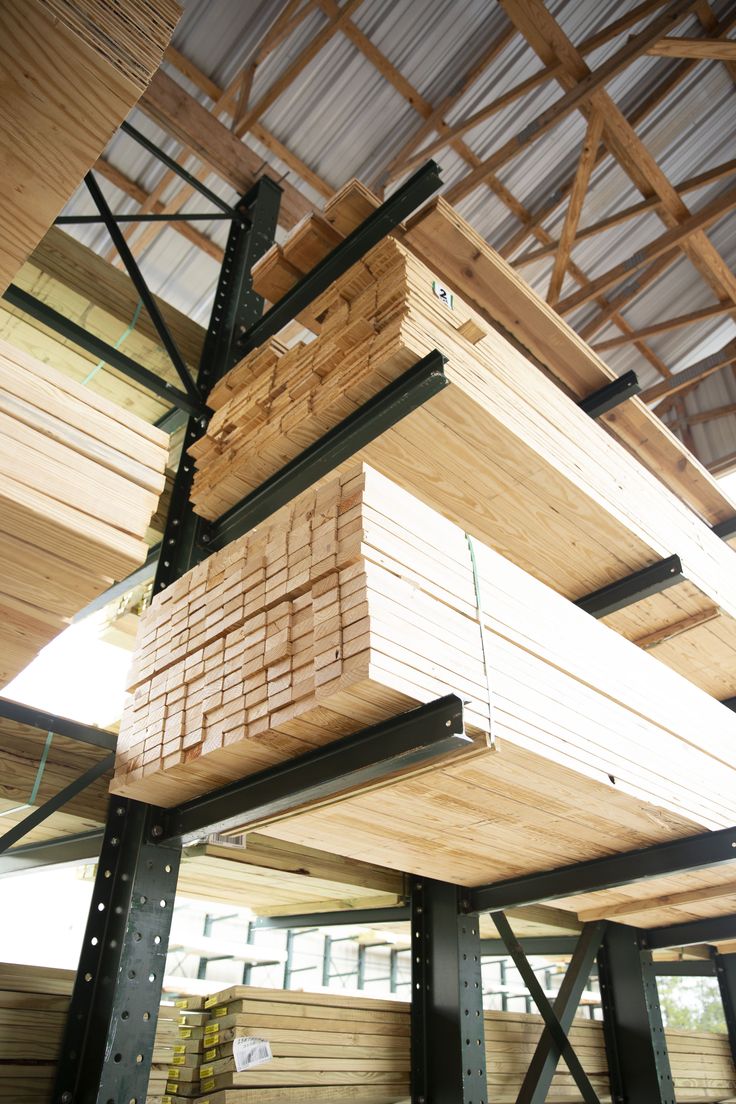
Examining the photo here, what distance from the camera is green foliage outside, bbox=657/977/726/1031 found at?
18750mm

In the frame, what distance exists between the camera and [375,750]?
105 inches

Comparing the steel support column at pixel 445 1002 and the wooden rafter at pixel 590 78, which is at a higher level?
the wooden rafter at pixel 590 78

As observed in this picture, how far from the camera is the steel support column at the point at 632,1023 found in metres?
5.09

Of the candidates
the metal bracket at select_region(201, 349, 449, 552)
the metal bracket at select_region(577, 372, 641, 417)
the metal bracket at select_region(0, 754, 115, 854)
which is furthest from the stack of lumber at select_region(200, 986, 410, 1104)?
the metal bracket at select_region(577, 372, 641, 417)

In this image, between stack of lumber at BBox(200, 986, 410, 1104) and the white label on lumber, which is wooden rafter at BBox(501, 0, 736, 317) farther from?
stack of lumber at BBox(200, 986, 410, 1104)

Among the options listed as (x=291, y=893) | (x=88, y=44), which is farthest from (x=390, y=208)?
(x=291, y=893)

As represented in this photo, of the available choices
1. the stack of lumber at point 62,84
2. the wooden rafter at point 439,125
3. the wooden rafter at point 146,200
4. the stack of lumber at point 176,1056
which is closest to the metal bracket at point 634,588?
the stack of lumber at point 176,1056

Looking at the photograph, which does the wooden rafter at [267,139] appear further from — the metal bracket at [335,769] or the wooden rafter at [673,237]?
the metal bracket at [335,769]

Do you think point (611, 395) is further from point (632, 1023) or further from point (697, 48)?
point (697, 48)

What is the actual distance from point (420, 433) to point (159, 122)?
14.3 feet

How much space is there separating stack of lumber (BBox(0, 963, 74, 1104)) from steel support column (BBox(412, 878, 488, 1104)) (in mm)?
1931

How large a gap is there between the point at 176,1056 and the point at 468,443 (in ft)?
10.9

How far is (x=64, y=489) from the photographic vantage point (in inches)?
68.1

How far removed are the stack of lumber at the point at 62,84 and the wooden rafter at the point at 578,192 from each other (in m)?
7.27
